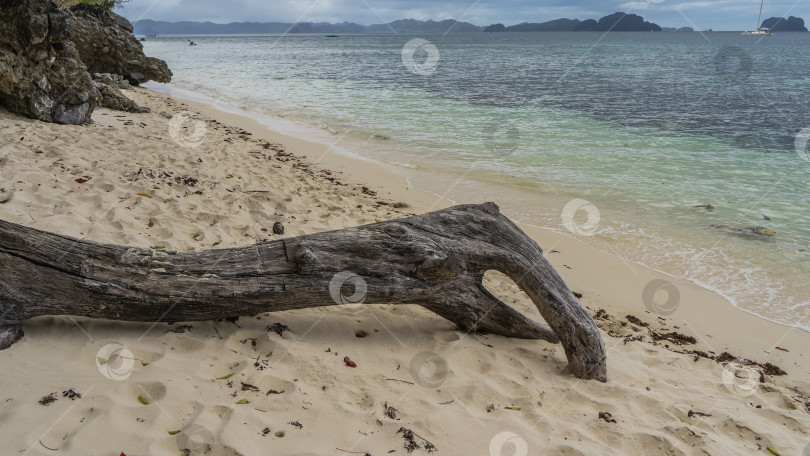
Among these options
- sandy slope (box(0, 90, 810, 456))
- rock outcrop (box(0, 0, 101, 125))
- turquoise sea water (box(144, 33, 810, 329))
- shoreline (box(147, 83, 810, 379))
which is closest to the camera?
sandy slope (box(0, 90, 810, 456))

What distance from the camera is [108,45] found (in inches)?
767

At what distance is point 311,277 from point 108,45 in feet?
66.0

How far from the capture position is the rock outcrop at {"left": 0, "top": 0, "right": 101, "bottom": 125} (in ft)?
29.6

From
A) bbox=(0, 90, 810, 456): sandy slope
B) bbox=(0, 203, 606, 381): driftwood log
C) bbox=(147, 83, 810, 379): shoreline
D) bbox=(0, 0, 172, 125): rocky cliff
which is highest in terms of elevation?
bbox=(0, 0, 172, 125): rocky cliff

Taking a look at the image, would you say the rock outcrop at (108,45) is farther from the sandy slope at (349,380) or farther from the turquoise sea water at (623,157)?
the sandy slope at (349,380)

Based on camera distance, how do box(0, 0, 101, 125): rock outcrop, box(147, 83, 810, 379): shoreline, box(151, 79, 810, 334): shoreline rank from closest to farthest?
box(147, 83, 810, 379): shoreline, box(151, 79, 810, 334): shoreline, box(0, 0, 101, 125): rock outcrop

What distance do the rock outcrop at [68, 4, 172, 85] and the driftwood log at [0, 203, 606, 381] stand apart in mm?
18355

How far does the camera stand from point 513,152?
1330 centimetres

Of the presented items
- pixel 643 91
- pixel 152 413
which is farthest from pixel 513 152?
pixel 643 91

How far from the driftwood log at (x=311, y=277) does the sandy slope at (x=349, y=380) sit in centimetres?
20

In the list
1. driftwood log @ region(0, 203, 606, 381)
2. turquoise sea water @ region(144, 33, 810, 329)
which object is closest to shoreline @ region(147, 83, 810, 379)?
turquoise sea water @ region(144, 33, 810, 329)

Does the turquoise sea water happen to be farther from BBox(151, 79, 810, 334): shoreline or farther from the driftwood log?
the driftwood log

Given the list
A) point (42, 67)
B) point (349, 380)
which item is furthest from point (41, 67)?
point (349, 380)

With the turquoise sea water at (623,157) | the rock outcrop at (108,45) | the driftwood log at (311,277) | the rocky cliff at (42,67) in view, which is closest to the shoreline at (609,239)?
the turquoise sea water at (623,157)
